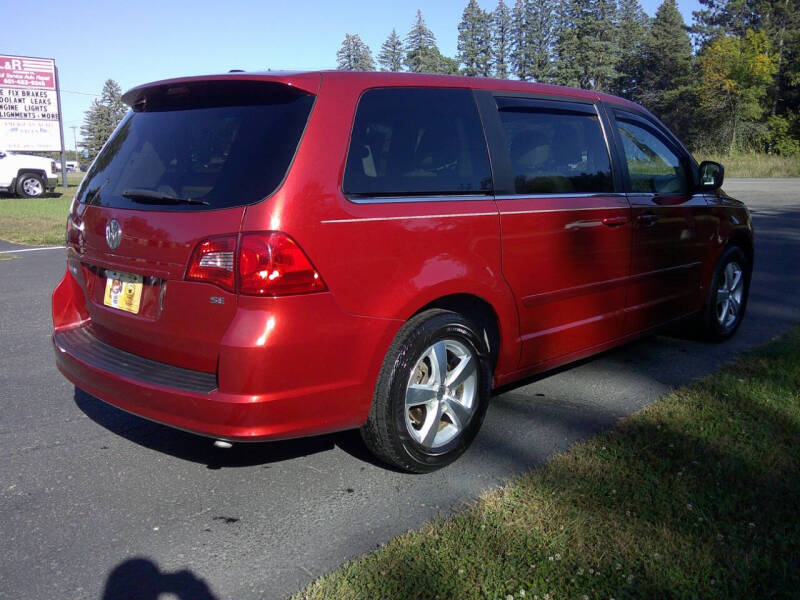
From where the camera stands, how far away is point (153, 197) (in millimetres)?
3168

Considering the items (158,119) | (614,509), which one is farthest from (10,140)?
(614,509)

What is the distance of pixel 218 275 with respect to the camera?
9.43 ft

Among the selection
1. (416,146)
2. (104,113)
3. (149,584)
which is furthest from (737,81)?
(104,113)

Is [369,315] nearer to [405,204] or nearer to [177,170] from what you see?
[405,204]

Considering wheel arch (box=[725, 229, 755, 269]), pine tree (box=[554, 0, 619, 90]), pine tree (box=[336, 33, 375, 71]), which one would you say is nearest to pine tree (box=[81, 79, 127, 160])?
pine tree (box=[336, 33, 375, 71])

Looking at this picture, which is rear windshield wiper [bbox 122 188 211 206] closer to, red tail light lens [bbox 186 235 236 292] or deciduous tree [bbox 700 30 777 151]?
red tail light lens [bbox 186 235 236 292]

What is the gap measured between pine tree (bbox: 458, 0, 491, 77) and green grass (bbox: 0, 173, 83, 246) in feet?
207

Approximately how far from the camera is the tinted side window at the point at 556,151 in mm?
3920

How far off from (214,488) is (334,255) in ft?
4.14

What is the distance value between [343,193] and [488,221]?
34.1 inches

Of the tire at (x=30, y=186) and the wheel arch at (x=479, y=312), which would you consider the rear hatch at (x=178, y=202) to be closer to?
the wheel arch at (x=479, y=312)

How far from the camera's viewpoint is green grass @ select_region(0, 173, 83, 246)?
1301 centimetres

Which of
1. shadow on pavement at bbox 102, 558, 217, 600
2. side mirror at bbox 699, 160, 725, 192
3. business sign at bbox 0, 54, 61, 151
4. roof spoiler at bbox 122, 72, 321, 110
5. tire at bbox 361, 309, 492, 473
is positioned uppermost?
business sign at bbox 0, 54, 61, 151

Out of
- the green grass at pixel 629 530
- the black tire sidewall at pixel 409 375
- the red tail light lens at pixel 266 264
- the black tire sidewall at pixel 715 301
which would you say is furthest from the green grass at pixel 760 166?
the red tail light lens at pixel 266 264
